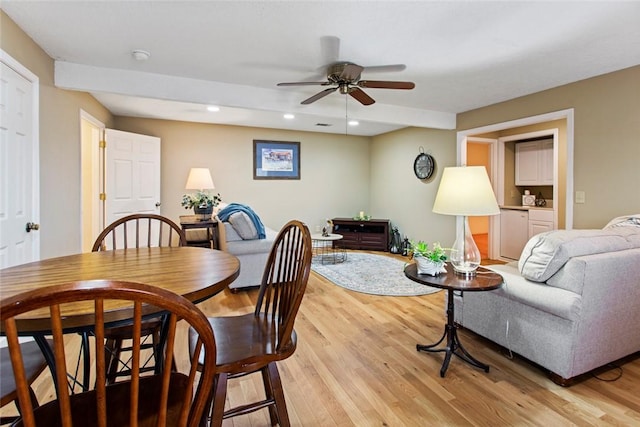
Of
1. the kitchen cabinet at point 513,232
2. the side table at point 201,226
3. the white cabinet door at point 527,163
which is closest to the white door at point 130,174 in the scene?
the side table at point 201,226

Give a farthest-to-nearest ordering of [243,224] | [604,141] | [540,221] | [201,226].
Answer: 1. [540,221]
2. [201,226]
3. [243,224]
4. [604,141]

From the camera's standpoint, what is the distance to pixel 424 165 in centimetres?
557

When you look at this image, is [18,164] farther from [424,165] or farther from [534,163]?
[534,163]

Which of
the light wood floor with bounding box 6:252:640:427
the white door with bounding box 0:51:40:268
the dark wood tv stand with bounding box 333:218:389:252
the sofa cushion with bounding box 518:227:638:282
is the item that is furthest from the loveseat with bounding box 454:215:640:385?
the dark wood tv stand with bounding box 333:218:389:252

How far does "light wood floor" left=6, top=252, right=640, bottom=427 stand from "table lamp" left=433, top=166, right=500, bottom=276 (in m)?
0.67

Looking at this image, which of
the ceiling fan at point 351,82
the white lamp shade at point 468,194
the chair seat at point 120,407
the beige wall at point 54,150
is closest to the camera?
the chair seat at point 120,407

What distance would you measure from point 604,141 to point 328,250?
429cm

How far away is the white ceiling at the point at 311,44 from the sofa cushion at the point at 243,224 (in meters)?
1.21

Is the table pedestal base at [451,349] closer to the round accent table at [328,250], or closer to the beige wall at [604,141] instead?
the beige wall at [604,141]

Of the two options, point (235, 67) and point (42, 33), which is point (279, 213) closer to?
point (235, 67)

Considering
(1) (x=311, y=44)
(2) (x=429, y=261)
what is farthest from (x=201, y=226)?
(2) (x=429, y=261)

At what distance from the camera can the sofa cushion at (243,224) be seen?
145 inches

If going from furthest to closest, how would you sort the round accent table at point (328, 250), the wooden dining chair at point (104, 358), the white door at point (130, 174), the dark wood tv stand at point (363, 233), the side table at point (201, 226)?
the dark wood tv stand at point (363, 233)
the round accent table at point (328, 250)
the white door at point (130, 174)
the side table at point (201, 226)
the wooden dining chair at point (104, 358)

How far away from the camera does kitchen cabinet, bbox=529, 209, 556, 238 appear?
4871 mm
